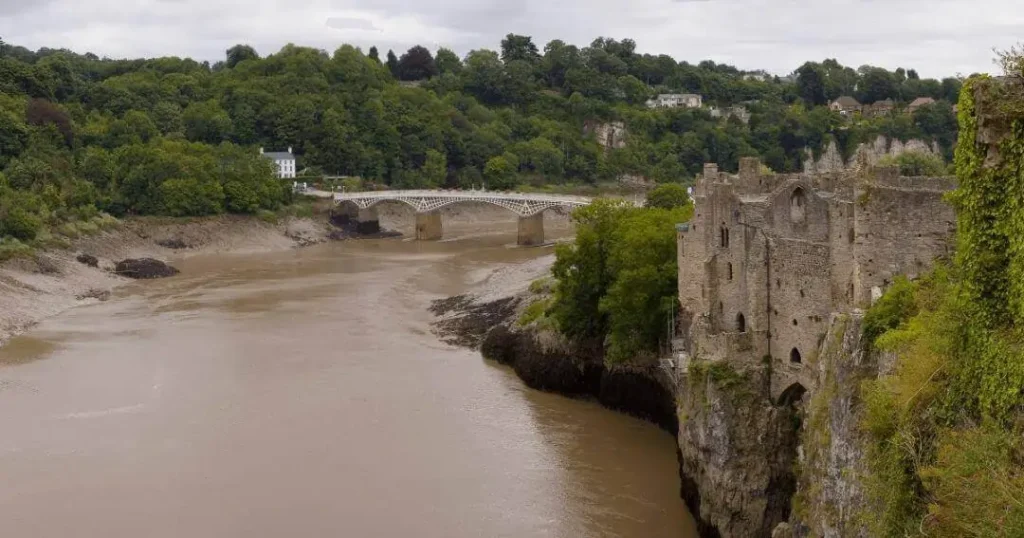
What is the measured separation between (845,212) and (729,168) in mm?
116039

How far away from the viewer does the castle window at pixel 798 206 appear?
2666cm

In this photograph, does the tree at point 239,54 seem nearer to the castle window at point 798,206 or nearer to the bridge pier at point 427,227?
the bridge pier at point 427,227

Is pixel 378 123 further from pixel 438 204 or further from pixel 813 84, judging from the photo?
pixel 813 84

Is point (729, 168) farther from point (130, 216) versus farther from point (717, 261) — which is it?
point (717, 261)

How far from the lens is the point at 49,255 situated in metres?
71.5

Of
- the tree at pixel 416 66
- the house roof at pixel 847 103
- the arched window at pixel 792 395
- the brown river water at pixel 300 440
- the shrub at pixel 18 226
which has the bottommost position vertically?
the brown river water at pixel 300 440

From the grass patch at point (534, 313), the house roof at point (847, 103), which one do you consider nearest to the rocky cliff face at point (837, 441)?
the grass patch at point (534, 313)

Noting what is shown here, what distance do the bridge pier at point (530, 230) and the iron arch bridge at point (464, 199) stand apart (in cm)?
47

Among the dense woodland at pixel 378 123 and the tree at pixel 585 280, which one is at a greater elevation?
the dense woodland at pixel 378 123

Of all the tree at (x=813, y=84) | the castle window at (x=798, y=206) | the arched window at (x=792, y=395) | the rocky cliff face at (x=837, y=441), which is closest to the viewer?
the rocky cliff face at (x=837, y=441)

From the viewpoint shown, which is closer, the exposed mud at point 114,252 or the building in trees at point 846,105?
the exposed mud at point 114,252

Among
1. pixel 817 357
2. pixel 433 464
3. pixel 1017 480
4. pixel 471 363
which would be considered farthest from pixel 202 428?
pixel 1017 480

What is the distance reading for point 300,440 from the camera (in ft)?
123

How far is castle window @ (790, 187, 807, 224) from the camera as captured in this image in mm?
26656
